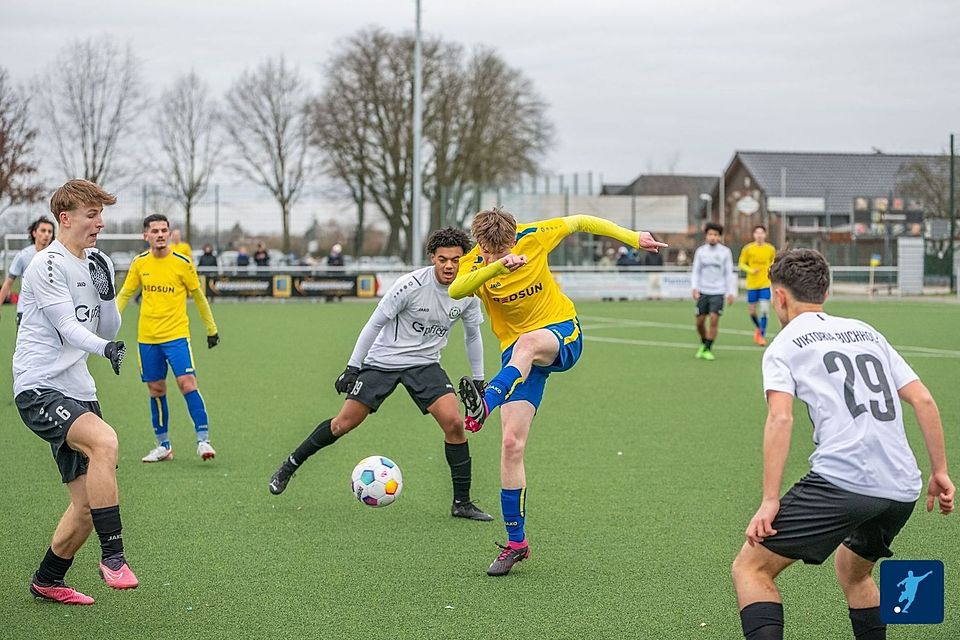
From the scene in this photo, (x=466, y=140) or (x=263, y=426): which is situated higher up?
(x=466, y=140)

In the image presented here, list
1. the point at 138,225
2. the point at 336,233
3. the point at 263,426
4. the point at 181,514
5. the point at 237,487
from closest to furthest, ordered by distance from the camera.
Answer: the point at 181,514, the point at 237,487, the point at 263,426, the point at 138,225, the point at 336,233

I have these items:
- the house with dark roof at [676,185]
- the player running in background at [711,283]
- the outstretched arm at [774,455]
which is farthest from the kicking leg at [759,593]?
the house with dark roof at [676,185]

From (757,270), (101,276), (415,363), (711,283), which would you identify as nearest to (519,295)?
(415,363)

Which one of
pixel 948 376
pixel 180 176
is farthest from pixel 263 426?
pixel 180 176

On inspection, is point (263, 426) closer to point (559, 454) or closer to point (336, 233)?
point (559, 454)

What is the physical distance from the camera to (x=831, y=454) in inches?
157

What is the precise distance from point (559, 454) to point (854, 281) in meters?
33.5

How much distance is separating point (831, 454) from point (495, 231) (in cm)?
262

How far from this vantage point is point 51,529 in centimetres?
687

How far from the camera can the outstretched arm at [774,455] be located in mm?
3934

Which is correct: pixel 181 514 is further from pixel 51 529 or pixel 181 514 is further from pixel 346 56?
pixel 346 56

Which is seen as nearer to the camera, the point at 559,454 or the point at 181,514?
the point at 181,514

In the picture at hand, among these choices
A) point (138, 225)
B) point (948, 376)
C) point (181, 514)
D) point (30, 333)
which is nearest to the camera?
point (30, 333)

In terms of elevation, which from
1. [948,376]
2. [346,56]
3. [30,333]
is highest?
[346,56]
